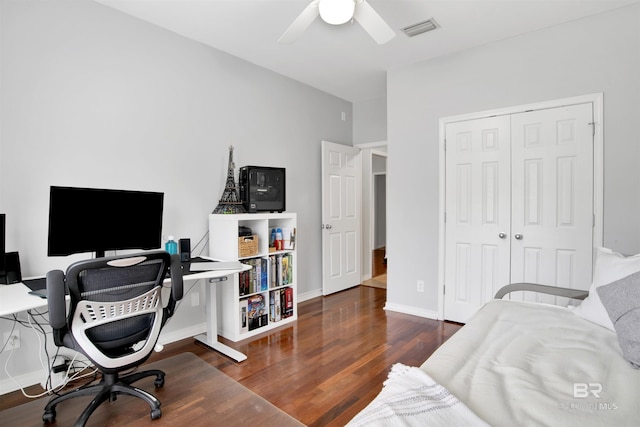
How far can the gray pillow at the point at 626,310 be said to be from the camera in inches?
48.1

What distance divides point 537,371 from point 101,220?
2.44 m

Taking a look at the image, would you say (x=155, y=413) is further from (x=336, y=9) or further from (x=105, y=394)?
(x=336, y=9)

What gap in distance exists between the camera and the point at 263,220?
129 inches

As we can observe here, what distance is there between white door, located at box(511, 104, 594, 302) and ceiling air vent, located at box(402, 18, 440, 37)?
1075mm

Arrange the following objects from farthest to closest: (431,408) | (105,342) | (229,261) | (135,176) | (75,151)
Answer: (229,261) → (135,176) → (75,151) → (105,342) → (431,408)

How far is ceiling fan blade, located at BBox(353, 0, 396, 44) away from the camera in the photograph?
2049mm

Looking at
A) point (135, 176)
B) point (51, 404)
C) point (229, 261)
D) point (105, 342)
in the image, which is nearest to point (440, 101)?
point (229, 261)

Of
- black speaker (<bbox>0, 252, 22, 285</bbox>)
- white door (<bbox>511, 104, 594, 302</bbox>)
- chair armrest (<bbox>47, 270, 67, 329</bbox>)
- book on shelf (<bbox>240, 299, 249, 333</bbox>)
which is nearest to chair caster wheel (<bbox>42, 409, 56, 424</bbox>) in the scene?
chair armrest (<bbox>47, 270, 67, 329</bbox>)

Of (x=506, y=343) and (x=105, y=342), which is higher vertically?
(x=506, y=343)

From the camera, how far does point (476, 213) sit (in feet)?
10.6

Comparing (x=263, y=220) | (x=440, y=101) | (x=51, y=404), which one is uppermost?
(x=440, y=101)

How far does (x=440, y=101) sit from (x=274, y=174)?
180 cm

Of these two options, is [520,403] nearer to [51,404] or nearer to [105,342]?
[105,342]

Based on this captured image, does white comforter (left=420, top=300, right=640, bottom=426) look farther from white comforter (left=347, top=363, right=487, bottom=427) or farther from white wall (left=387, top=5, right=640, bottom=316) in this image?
white wall (left=387, top=5, right=640, bottom=316)
